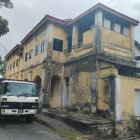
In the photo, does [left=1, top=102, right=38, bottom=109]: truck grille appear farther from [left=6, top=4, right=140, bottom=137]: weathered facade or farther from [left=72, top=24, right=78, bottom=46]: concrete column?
[left=72, top=24, right=78, bottom=46]: concrete column

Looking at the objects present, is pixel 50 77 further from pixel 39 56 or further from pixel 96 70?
pixel 96 70

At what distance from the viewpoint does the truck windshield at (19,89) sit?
13461mm

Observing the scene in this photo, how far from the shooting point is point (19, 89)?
543 inches

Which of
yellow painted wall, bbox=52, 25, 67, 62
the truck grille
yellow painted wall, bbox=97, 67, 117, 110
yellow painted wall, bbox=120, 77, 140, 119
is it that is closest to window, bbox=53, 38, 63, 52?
yellow painted wall, bbox=52, 25, 67, 62

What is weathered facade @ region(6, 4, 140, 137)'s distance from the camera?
50.1 ft

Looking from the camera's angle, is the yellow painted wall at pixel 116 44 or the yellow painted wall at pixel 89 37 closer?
the yellow painted wall at pixel 89 37

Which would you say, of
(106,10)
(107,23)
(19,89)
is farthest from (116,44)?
(19,89)

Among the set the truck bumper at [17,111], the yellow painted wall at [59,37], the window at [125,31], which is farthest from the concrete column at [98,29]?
the truck bumper at [17,111]

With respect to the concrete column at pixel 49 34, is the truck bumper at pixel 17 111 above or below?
below

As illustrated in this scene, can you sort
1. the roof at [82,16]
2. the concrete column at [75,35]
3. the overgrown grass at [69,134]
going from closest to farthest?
the overgrown grass at [69,134] → the roof at [82,16] → the concrete column at [75,35]

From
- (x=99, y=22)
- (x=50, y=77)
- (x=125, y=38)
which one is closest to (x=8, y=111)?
(x=50, y=77)

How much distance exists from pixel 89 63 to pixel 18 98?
647cm

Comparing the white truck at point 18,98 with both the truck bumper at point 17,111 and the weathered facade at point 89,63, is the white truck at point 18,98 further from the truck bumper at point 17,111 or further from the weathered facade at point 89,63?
the weathered facade at point 89,63

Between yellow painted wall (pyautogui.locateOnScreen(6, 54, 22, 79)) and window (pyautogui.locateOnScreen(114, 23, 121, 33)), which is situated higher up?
window (pyautogui.locateOnScreen(114, 23, 121, 33))
